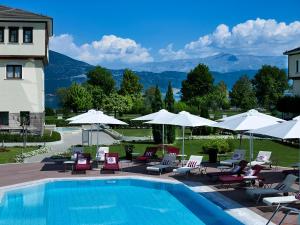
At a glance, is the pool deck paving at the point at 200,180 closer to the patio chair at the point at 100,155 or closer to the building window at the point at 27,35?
the patio chair at the point at 100,155

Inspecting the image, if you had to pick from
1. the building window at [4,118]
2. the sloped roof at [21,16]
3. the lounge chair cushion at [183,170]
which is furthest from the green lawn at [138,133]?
the lounge chair cushion at [183,170]

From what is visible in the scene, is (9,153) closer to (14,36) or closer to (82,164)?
(82,164)

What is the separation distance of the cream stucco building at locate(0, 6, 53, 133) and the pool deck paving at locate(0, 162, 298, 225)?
1417 centimetres

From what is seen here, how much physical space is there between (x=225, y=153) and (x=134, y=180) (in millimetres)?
9157

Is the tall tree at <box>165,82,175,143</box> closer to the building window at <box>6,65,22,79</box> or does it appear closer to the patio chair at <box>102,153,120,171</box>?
the building window at <box>6,65,22,79</box>

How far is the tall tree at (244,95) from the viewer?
3300 inches

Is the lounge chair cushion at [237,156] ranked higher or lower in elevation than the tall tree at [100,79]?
lower

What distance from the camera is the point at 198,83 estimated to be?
90750 mm

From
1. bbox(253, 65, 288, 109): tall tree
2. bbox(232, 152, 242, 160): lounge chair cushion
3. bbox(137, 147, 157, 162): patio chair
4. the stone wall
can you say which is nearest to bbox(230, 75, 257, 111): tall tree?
bbox(253, 65, 288, 109): tall tree

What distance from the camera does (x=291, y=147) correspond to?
30641 millimetres

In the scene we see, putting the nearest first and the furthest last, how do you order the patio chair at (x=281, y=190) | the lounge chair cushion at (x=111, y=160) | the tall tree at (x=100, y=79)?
the patio chair at (x=281, y=190), the lounge chair cushion at (x=111, y=160), the tall tree at (x=100, y=79)

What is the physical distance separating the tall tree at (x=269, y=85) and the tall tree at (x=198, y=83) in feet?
45.6

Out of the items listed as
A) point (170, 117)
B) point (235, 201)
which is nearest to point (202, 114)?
point (170, 117)

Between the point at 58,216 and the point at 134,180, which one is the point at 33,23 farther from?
the point at 58,216
